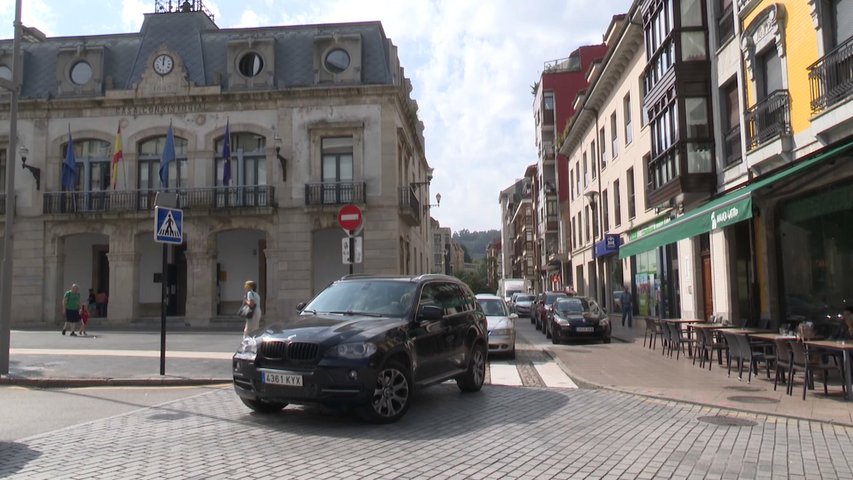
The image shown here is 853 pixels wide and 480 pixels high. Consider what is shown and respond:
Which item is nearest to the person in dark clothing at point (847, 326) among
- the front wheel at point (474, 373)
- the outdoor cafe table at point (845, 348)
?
the outdoor cafe table at point (845, 348)

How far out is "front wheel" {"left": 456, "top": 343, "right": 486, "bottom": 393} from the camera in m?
10.0

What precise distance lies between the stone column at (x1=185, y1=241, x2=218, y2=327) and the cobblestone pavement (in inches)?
816

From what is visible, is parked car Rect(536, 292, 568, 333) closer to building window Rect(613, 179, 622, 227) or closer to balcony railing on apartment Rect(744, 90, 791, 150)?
building window Rect(613, 179, 622, 227)

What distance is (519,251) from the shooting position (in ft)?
299

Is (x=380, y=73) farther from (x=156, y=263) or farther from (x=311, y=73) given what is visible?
(x=156, y=263)

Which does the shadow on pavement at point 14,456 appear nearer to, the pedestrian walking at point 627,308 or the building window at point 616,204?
the pedestrian walking at point 627,308

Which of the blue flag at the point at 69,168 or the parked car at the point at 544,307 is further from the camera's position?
the blue flag at the point at 69,168

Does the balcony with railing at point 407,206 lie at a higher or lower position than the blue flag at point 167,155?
lower

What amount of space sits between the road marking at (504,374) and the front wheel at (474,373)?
3.65 feet

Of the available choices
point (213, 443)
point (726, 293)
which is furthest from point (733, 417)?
point (726, 293)

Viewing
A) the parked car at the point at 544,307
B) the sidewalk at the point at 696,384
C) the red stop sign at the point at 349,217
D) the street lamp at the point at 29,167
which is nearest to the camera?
the sidewalk at the point at 696,384

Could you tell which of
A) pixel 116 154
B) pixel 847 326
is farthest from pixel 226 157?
pixel 847 326

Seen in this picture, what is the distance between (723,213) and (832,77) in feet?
9.87

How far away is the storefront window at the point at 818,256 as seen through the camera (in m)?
12.9
